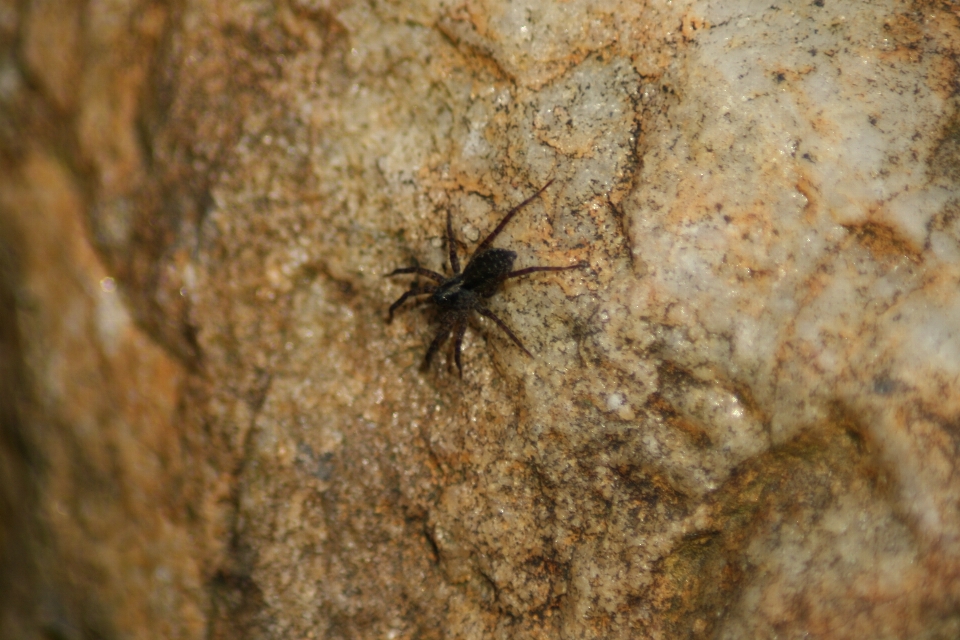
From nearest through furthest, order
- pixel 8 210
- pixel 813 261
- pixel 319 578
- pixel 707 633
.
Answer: pixel 813 261
pixel 707 633
pixel 319 578
pixel 8 210

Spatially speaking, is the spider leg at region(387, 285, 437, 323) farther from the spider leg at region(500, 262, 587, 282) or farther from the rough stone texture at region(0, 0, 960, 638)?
the spider leg at region(500, 262, 587, 282)

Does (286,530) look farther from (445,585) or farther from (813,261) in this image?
(813,261)

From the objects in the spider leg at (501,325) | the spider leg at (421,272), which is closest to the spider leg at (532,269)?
the spider leg at (501,325)

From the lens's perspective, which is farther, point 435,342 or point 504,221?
point 435,342

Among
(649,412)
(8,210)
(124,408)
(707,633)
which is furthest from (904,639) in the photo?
(8,210)

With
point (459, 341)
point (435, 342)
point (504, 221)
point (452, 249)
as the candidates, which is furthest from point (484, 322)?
point (504, 221)

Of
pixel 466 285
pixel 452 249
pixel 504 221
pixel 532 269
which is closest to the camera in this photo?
pixel 532 269

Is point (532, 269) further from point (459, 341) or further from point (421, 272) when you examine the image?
point (421, 272)
